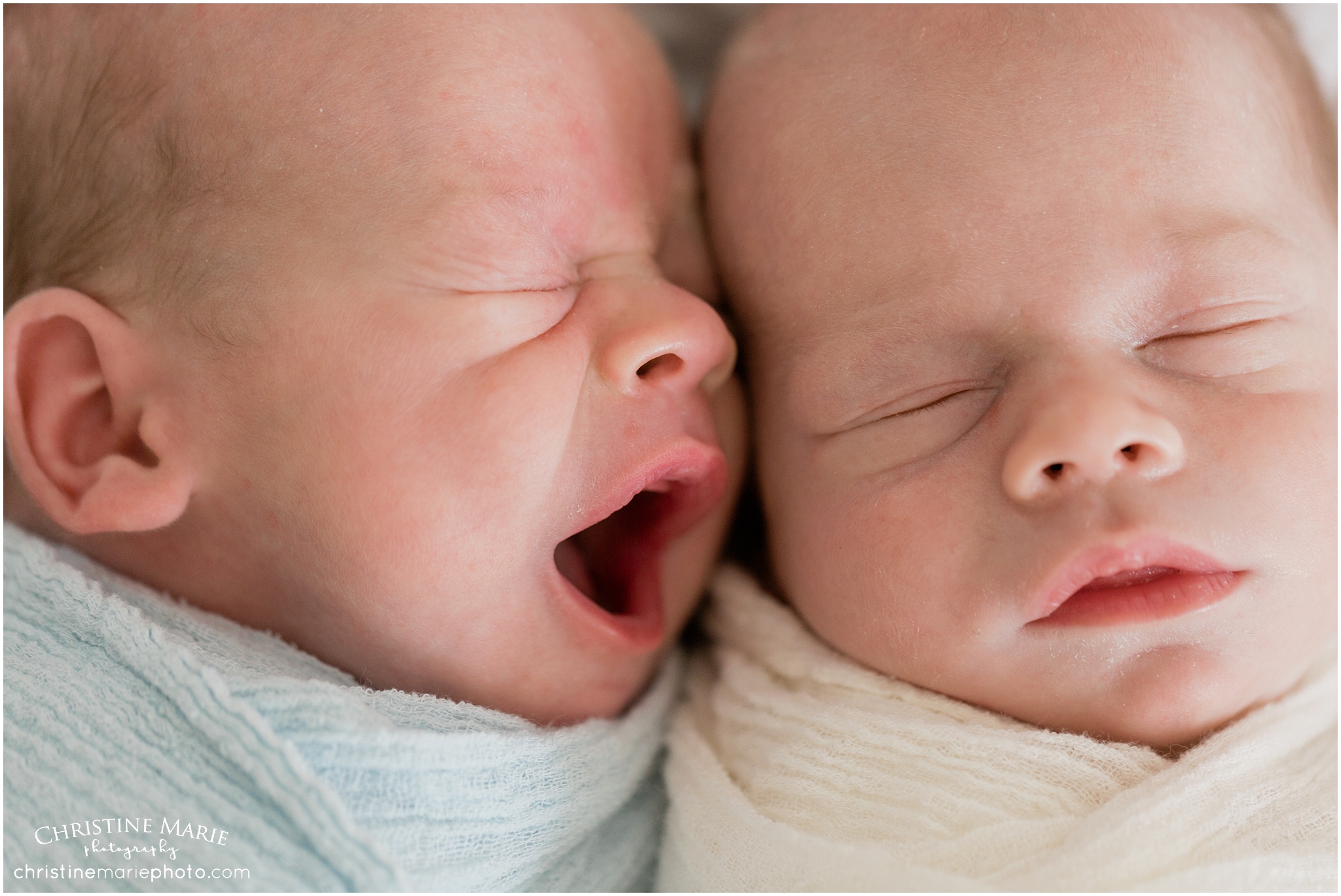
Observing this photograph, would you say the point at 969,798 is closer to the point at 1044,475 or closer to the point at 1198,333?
the point at 1044,475

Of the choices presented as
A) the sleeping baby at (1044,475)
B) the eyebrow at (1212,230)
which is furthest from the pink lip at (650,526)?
the eyebrow at (1212,230)

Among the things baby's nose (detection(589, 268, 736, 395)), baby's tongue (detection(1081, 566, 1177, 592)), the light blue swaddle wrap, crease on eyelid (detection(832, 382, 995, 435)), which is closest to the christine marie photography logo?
the light blue swaddle wrap

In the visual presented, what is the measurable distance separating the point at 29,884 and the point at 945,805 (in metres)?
0.86

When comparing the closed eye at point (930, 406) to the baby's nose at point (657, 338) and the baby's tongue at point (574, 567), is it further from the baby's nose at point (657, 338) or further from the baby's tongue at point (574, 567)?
the baby's tongue at point (574, 567)

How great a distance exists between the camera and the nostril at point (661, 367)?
3.79 ft

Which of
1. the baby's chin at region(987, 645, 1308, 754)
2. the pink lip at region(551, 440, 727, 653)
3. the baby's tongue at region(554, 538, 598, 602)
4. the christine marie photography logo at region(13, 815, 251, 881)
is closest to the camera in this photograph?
the christine marie photography logo at region(13, 815, 251, 881)

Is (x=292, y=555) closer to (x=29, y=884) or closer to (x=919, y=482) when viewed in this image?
(x=29, y=884)

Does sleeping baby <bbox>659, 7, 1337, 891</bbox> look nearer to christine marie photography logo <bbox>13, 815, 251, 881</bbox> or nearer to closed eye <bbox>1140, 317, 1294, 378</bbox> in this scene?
closed eye <bbox>1140, 317, 1294, 378</bbox>

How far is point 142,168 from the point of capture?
1123 mm

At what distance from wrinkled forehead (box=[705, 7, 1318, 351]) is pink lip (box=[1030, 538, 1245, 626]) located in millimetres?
316

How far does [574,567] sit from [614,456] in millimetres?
250

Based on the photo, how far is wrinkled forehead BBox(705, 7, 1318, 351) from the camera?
3.53 ft

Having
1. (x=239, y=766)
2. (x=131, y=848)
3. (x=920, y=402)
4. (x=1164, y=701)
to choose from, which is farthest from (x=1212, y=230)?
(x=131, y=848)

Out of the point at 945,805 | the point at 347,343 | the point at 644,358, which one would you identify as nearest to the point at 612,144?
the point at 644,358
